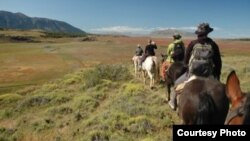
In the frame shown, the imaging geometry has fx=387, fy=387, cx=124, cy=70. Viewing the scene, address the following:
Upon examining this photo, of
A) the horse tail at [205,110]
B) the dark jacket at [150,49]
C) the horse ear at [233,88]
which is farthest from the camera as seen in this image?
the dark jacket at [150,49]

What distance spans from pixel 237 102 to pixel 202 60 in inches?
200

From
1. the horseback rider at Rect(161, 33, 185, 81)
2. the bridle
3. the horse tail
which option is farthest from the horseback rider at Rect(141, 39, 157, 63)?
the bridle

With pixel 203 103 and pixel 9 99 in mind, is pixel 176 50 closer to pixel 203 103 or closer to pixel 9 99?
pixel 203 103

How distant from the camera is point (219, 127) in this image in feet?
14.7

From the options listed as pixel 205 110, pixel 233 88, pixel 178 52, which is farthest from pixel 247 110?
pixel 178 52

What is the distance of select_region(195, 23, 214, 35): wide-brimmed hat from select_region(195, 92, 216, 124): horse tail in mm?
2579

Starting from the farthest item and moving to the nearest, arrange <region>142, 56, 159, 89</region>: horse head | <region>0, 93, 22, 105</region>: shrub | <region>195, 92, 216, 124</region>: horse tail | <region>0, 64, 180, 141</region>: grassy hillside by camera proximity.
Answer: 1. <region>0, 93, 22, 105</region>: shrub
2. <region>142, 56, 159, 89</region>: horse head
3. <region>0, 64, 180, 141</region>: grassy hillside
4. <region>195, 92, 216, 124</region>: horse tail

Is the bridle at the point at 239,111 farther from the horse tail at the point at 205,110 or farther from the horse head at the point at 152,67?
the horse head at the point at 152,67

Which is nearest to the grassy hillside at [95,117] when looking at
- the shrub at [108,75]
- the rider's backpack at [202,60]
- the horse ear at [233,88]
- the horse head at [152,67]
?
the horse head at [152,67]

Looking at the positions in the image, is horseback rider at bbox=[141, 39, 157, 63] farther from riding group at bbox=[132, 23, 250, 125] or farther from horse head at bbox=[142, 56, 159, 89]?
riding group at bbox=[132, 23, 250, 125]

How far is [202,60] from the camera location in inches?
352

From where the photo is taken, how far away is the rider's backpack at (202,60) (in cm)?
879

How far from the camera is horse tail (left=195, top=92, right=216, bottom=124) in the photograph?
7.06 metres

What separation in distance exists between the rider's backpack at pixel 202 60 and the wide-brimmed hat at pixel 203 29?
0.29 m
